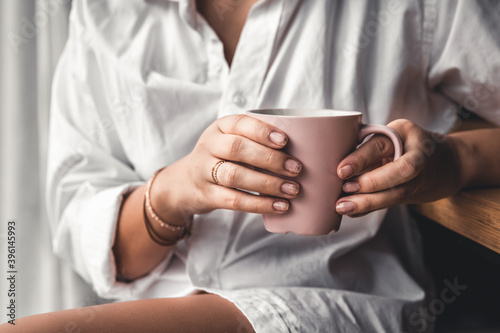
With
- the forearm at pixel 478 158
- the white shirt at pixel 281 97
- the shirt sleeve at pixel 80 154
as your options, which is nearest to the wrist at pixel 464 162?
the forearm at pixel 478 158

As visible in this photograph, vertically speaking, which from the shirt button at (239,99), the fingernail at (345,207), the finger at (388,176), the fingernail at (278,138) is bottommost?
the fingernail at (345,207)

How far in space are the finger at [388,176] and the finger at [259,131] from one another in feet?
0.34

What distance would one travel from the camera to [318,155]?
513 millimetres

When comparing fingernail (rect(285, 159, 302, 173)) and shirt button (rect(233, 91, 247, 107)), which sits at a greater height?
shirt button (rect(233, 91, 247, 107))

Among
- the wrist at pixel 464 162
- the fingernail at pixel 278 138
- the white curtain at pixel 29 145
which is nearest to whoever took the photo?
the fingernail at pixel 278 138

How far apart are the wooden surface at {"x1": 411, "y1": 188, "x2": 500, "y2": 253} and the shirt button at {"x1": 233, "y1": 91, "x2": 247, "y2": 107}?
338 millimetres

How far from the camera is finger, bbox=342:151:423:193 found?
21.0 inches

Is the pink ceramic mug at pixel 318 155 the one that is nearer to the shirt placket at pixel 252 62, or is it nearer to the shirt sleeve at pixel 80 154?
the shirt placket at pixel 252 62

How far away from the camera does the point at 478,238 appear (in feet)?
2.01

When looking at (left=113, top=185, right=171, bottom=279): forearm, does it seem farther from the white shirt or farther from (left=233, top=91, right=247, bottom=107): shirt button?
(left=233, top=91, right=247, bottom=107): shirt button

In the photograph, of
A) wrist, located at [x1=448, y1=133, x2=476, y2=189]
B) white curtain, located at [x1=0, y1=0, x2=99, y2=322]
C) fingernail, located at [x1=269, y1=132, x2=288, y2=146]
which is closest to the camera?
fingernail, located at [x1=269, y1=132, x2=288, y2=146]

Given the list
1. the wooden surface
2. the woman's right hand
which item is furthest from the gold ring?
the wooden surface

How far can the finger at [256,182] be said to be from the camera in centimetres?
52

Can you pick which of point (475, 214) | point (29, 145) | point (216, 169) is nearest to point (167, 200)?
point (216, 169)
